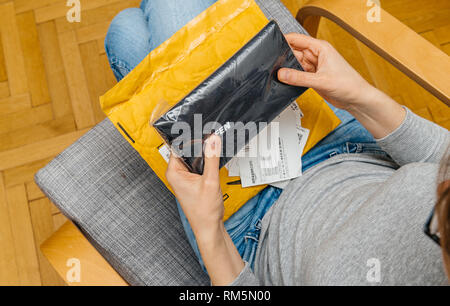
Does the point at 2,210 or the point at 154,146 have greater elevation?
the point at 154,146

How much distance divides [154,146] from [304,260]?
381mm

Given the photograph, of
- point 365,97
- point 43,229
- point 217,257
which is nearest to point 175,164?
point 217,257

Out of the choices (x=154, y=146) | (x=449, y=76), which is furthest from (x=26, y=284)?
(x=449, y=76)

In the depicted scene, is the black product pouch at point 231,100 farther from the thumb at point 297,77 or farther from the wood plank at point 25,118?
the wood plank at point 25,118

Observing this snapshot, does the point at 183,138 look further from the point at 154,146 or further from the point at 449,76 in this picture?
the point at 449,76

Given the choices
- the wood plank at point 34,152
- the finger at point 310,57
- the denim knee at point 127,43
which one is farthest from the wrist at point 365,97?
the wood plank at point 34,152

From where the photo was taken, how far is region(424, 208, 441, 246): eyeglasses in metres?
0.52

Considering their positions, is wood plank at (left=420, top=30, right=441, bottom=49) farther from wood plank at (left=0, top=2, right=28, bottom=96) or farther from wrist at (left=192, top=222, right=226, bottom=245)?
wood plank at (left=0, top=2, right=28, bottom=96)

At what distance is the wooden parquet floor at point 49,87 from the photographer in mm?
1230

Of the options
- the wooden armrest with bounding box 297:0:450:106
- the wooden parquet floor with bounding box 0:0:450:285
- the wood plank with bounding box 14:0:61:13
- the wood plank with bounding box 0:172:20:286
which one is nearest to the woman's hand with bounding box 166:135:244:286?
the wooden armrest with bounding box 297:0:450:106

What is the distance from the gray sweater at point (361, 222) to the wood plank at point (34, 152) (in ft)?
2.85

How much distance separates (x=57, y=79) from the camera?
52.8 inches

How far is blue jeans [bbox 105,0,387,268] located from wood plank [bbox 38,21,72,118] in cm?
55

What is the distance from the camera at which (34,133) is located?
129 centimetres
